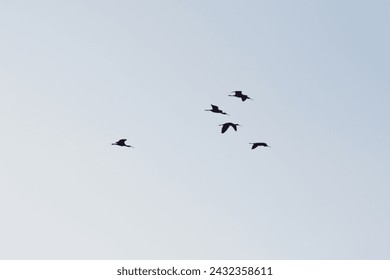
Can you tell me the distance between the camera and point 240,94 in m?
58.7

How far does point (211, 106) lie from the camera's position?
56906 millimetres

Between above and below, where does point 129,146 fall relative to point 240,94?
below
